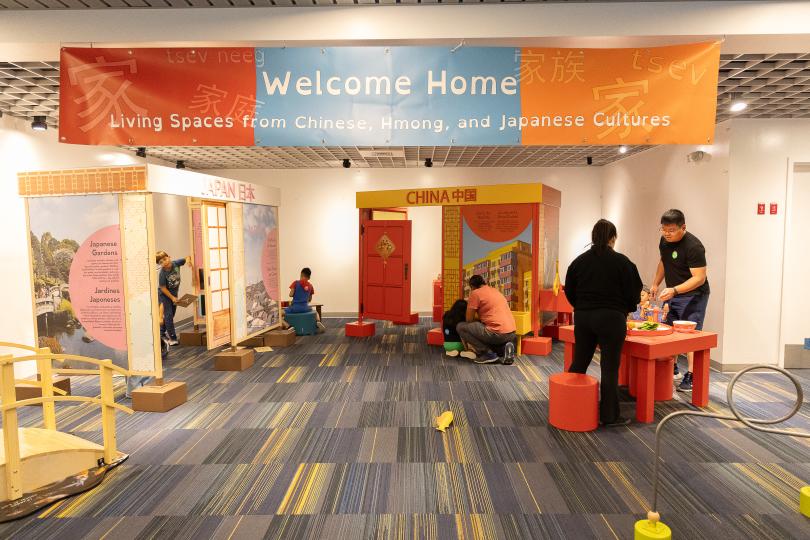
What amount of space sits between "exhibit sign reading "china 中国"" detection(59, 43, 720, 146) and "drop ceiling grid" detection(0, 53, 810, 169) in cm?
148

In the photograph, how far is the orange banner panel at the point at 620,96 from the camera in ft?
9.32

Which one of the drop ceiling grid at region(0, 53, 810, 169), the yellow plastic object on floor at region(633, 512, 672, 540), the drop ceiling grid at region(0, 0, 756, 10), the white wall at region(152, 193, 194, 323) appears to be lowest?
the yellow plastic object on floor at region(633, 512, 672, 540)

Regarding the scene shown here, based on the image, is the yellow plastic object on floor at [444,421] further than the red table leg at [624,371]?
No

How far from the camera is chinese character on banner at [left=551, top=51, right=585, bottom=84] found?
2881mm

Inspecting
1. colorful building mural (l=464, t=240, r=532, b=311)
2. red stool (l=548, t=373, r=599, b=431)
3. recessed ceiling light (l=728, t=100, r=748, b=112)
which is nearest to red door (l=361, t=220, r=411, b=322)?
colorful building mural (l=464, t=240, r=532, b=311)

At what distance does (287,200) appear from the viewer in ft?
32.4

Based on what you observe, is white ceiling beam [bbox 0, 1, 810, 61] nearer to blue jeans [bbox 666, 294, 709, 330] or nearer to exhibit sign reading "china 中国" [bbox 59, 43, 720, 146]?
exhibit sign reading "china 中国" [bbox 59, 43, 720, 146]

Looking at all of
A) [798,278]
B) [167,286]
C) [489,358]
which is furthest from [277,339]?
[798,278]

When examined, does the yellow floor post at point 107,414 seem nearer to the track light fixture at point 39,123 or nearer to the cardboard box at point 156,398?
the cardboard box at point 156,398

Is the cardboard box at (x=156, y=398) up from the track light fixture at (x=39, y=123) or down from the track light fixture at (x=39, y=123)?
down

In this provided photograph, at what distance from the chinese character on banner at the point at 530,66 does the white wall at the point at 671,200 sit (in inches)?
158

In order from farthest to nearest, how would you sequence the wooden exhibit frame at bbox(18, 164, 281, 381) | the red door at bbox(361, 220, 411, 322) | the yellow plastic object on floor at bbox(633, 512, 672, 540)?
the red door at bbox(361, 220, 411, 322)
the wooden exhibit frame at bbox(18, 164, 281, 381)
the yellow plastic object on floor at bbox(633, 512, 672, 540)

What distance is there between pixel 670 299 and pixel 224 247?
5196mm

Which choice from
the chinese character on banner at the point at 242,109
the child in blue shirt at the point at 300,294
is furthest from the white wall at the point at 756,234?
the child in blue shirt at the point at 300,294
